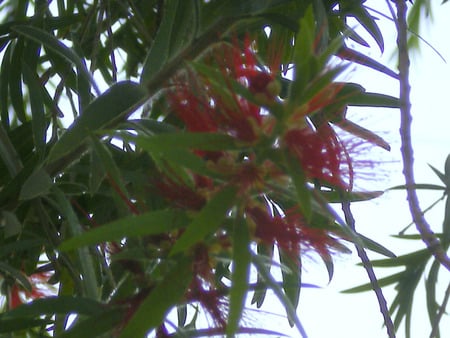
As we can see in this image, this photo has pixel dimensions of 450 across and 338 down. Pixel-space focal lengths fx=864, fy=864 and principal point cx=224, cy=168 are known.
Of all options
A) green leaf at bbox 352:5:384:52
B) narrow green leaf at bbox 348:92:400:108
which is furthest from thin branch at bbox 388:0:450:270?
green leaf at bbox 352:5:384:52

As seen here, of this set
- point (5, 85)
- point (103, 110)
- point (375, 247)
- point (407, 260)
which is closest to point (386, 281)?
point (407, 260)

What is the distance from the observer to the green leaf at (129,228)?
51cm

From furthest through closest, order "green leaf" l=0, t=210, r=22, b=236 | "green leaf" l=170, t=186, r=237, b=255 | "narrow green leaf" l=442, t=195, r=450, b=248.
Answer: "narrow green leaf" l=442, t=195, r=450, b=248
"green leaf" l=0, t=210, r=22, b=236
"green leaf" l=170, t=186, r=237, b=255

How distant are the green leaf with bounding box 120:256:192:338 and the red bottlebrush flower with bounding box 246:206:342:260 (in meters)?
0.06

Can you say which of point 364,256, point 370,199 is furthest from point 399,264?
point 370,199

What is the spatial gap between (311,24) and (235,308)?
0.64 feet

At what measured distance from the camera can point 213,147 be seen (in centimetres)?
53

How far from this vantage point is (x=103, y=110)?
2.07 feet

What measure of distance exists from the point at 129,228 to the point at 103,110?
14 cm

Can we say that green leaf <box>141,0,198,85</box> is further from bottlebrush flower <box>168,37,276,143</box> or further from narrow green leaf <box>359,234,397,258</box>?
narrow green leaf <box>359,234,397,258</box>

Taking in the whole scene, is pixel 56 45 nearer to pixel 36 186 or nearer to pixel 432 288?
pixel 36 186

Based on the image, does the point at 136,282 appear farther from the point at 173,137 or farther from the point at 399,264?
the point at 399,264

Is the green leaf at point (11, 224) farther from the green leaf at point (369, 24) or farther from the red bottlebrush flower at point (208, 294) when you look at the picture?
the green leaf at point (369, 24)

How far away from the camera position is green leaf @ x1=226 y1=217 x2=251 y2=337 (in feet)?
1.65
